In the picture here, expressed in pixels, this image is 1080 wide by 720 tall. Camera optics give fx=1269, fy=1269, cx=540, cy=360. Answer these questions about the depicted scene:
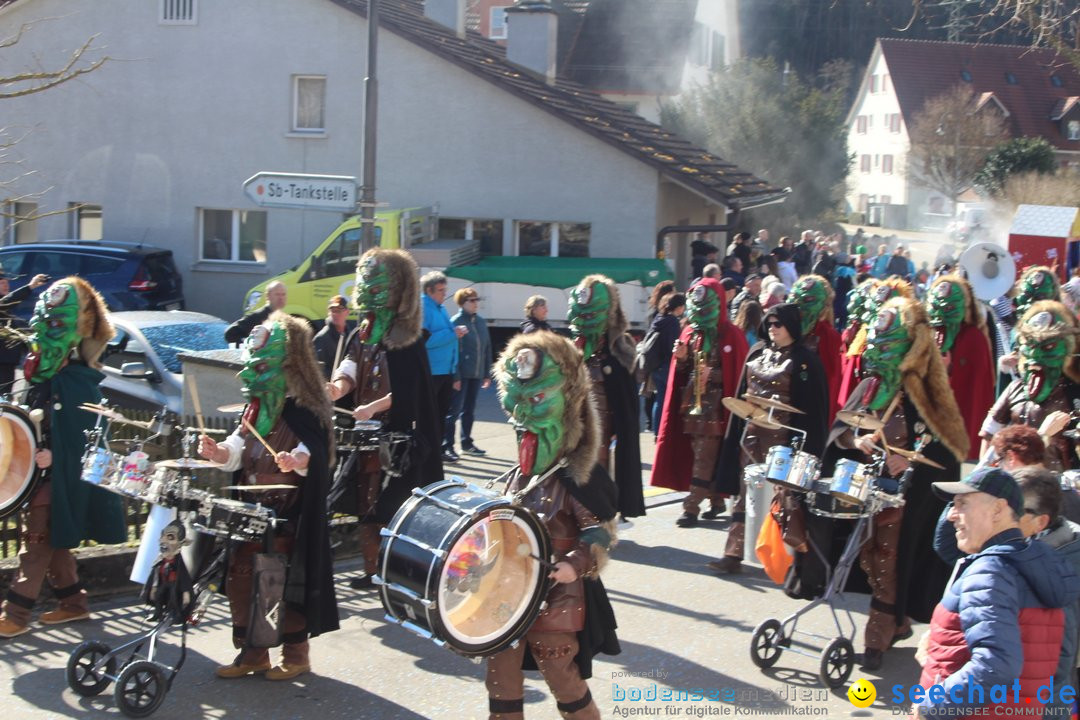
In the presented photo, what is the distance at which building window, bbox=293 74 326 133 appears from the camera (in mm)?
22156

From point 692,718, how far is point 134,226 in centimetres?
1927

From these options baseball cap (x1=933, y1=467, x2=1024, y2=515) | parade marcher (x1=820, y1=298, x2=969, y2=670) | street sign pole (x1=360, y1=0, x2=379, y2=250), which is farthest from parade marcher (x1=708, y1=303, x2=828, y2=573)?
street sign pole (x1=360, y1=0, x2=379, y2=250)

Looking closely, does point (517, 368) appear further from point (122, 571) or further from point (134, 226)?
point (134, 226)

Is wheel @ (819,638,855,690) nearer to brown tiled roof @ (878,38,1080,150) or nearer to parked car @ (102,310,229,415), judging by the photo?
parked car @ (102,310,229,415)

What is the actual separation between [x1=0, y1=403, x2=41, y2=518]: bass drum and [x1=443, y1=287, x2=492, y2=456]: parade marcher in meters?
5.55

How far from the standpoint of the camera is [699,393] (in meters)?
9.34

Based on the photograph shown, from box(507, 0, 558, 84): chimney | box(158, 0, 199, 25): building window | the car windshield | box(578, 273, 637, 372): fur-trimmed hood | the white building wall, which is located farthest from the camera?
box(507, 0, 558, 84): chimney

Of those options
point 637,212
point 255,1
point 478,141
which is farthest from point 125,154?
point 637,212

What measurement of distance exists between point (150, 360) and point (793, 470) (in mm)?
7600

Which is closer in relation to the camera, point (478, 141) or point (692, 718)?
point (692, 718)

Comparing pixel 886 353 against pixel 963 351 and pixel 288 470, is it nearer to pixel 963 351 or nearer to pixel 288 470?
pixel 963 351

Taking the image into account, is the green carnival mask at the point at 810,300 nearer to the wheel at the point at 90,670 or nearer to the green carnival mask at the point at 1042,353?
the green carnival mask at the point at 1042,353

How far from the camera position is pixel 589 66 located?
1678 inches

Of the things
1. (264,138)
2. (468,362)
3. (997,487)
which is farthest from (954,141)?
(997,487)
